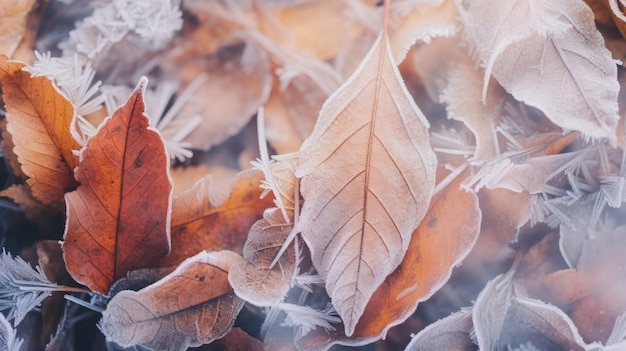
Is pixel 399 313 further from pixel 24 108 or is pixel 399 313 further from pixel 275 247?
pixel 24 108

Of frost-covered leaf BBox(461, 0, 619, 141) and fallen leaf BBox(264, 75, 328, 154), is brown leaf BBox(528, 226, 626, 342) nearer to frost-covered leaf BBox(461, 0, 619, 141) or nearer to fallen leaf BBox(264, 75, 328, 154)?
frost-covered leaf BBox(461, 0, 619, 141)

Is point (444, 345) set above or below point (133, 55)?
below

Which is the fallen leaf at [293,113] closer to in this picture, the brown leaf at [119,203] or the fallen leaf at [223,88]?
the fallen leaf at [223,88]

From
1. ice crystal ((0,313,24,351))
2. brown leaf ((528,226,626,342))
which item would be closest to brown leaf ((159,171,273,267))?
ice crystal ((0,313,24,351))

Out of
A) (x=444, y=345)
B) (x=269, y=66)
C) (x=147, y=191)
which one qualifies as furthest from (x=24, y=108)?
(x=444, y=345)

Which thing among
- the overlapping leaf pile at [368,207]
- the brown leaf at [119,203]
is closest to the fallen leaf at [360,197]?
the overlapping leaf pile at [368,207]

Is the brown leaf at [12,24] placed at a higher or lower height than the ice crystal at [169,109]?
higher

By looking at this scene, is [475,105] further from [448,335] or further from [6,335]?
[6,335]
